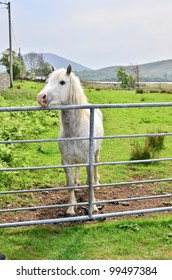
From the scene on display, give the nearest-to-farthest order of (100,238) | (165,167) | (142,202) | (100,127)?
(100,238), (142,202), (100,127), (165,167)

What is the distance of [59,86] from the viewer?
4.39 m

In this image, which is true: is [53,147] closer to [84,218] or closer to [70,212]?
[70,212]

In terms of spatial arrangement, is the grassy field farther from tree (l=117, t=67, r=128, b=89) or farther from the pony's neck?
tree (l=117, t=67, r=128, b=89)

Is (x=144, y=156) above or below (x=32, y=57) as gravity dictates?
below

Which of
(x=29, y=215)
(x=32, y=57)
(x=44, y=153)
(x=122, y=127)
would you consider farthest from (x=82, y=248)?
(x=32, y=57)

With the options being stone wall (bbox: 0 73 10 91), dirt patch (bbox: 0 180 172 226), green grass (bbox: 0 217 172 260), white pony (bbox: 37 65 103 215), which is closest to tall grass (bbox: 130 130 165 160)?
dirt patch (bbox: 0 180 172 226)

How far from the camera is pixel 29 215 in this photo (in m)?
4.77

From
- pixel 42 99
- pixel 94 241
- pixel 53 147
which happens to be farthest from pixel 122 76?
pixel 94 241

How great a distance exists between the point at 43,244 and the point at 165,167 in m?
3.73

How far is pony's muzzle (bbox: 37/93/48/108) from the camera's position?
4059 millimetres

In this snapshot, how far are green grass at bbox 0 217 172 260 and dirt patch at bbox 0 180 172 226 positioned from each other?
39cm

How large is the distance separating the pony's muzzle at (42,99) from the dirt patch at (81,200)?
1153mm

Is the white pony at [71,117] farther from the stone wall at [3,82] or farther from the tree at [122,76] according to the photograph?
the tree at [122,76]
